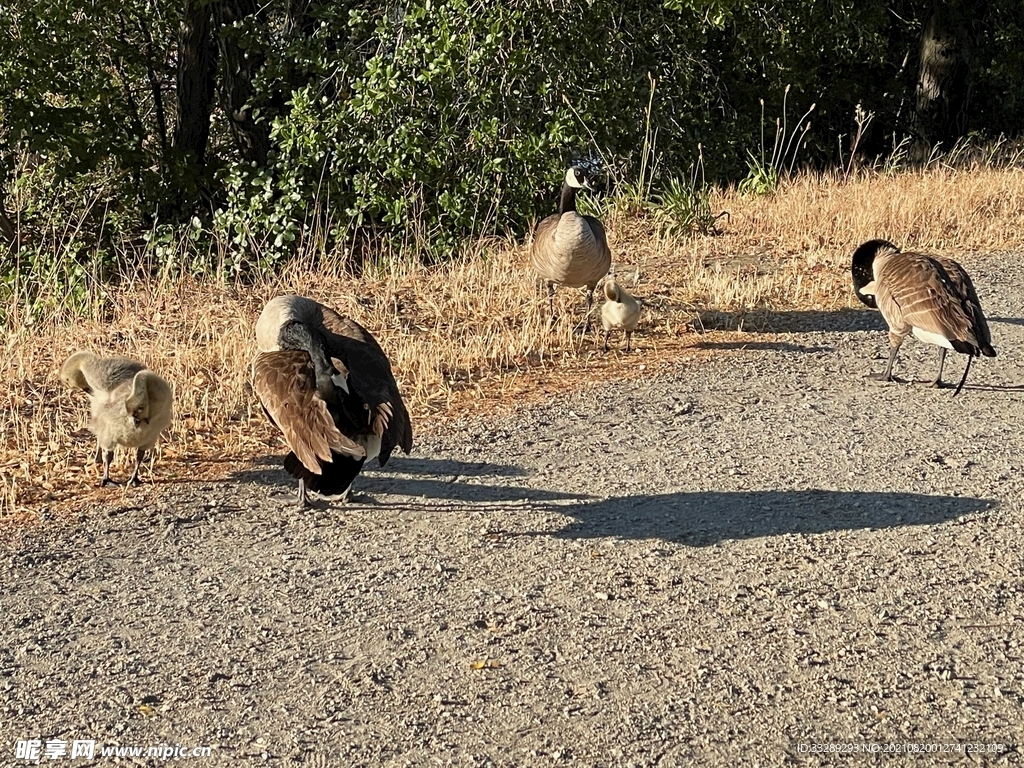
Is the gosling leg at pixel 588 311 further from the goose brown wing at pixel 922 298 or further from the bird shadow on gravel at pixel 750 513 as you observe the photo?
the bird shadow on gravel at pixel 750 513

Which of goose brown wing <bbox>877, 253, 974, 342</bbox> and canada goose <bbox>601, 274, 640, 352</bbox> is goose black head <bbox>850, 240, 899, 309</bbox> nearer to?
goose brown wing <bbox>877, 253, 974, 342</bbox>

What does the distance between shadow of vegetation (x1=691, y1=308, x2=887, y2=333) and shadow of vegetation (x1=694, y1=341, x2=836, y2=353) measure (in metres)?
0.35

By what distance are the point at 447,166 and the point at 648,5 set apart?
400 centimetres

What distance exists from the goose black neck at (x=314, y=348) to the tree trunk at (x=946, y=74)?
57.7 feet

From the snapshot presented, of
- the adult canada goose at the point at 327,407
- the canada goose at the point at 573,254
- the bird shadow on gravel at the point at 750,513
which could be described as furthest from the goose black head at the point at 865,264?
the adult canada goose at the point at 327,407

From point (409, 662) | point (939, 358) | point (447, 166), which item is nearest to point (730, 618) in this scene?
point (409, 662)

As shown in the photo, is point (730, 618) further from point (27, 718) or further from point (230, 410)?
point (230, 410)

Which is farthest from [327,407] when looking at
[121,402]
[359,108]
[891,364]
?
[359,108]

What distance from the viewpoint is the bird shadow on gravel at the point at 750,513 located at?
5.55 metres

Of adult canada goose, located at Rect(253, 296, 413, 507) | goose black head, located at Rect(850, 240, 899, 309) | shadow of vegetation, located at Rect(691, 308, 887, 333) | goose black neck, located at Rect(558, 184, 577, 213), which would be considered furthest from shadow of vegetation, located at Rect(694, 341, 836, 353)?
Answer: adult canada goose, located at Rect(253, 296, 413, 507)

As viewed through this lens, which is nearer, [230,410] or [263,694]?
[263,694]

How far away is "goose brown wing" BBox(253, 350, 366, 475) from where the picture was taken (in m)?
5.28

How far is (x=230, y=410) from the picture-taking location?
7.18 meters

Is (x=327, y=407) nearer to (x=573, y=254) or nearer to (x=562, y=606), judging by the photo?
(x=562, y=606)
